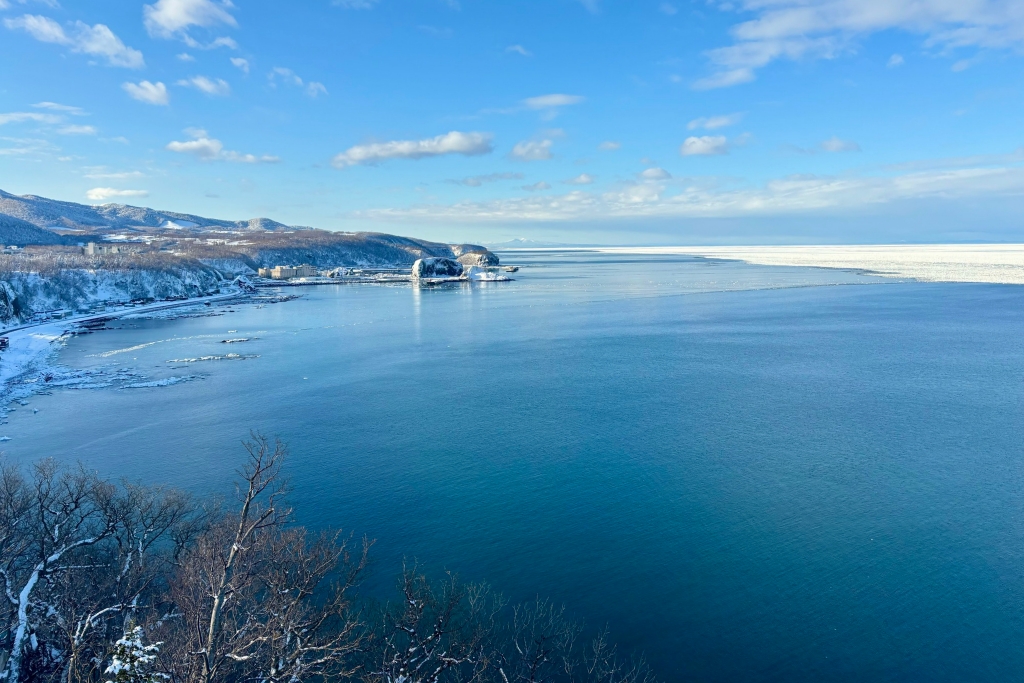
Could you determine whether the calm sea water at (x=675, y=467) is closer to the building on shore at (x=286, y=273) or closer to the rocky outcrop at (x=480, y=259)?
the building on shore at (x=286, y=273)

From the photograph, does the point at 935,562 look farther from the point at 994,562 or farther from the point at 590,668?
the point at 590,668

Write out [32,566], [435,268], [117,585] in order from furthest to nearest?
1. [435,268]
2. [32,566]
3. [117,585]

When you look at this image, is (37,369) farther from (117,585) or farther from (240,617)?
(240,617)

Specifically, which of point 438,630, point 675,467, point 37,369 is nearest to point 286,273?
point 37,369

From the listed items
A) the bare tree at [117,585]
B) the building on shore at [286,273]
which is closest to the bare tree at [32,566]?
the bare tree at [117,585]

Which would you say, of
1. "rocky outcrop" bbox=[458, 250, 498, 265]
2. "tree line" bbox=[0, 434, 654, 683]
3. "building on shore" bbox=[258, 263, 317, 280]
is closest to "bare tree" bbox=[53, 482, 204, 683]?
"tree line" bbox=[0, 434, 654, 683]

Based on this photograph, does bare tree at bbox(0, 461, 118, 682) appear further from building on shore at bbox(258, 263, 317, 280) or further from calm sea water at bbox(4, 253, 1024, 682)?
building on shore at bbox(258, 263, 317, 280)

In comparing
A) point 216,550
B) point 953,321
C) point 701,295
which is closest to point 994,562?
point 216,550
